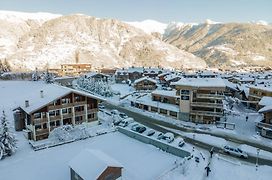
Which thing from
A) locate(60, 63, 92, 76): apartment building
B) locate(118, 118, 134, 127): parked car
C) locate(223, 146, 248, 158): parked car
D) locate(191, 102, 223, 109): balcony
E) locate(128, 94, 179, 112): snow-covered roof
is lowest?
locate(223, 146, 248, 158): parked car

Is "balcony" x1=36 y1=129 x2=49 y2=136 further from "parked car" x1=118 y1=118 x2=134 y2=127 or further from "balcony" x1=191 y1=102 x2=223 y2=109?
"balcony" x1=191 y1=102 x2=223 y2=109

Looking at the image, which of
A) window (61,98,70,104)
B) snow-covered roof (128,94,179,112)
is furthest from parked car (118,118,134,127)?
window (61,98,70,104)

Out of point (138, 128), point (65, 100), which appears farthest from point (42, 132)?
point (138, 128)

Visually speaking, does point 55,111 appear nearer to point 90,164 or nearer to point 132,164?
point 132,164

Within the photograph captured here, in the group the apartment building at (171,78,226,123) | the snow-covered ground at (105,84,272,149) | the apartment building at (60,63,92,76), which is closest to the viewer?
the snow-covered ground at (105,84,272,149)

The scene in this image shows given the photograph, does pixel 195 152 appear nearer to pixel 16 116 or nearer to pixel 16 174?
pixel 16 174

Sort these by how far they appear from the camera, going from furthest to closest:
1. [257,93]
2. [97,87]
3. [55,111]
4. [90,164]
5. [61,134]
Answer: [97,87] < [257,93] < [55,111] < [61,134] < [90,164]

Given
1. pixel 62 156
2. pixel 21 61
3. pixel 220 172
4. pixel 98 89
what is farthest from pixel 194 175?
pixel 21 61
